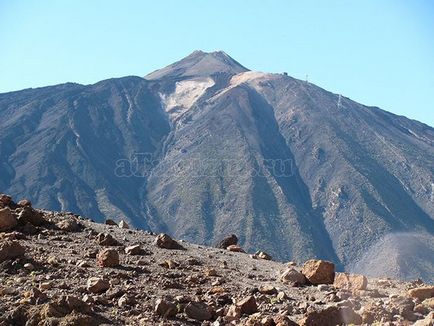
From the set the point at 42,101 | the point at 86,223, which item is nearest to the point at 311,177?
the point at 42,101

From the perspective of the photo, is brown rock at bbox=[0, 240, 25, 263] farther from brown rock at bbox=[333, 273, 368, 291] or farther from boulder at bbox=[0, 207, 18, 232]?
brown rock at bbox=[333, 273, 368, 291]

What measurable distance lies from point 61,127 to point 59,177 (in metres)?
27.9

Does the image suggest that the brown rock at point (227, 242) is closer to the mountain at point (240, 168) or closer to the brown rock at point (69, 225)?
the brown rock at point (69, 225)

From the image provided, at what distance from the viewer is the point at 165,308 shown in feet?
30.5

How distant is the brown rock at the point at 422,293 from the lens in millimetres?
9922

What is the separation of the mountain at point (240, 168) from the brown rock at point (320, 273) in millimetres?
88143

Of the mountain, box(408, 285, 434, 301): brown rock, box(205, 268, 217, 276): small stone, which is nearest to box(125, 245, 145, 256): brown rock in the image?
box(205, 268, 217, 276): small stone

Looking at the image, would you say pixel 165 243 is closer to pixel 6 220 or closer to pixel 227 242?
pixel 6 220

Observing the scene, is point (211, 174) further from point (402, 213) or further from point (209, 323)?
point (209, 323)

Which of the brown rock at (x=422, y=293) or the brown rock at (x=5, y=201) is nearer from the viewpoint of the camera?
the brown rock at (x=422, y=293)

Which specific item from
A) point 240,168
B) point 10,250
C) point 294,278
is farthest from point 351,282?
point 240,168

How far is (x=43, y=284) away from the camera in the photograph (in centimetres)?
984

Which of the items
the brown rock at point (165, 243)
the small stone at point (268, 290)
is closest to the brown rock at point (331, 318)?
the small stone at point (268, 290)

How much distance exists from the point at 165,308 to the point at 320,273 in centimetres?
338
